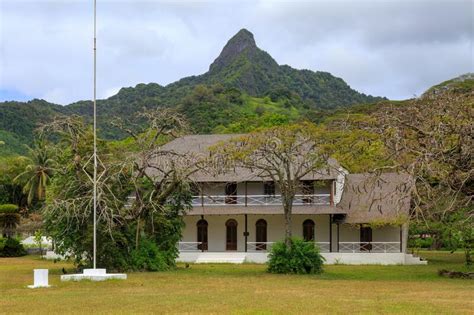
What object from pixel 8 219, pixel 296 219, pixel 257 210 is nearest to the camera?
pixel 257 210

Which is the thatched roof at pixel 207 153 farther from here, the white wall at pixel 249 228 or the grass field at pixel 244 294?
the grass field at pixel 244 294

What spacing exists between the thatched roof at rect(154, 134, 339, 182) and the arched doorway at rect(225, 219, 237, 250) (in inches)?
127

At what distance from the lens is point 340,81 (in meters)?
138

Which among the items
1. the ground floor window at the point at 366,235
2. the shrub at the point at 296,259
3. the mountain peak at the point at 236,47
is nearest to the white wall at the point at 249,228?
the ground floor window at the point at 366,235

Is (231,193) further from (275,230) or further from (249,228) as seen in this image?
(275,230)

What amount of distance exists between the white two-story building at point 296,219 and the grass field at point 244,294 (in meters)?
11.1

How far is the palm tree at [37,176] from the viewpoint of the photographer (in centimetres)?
6388

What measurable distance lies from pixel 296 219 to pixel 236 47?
385ft

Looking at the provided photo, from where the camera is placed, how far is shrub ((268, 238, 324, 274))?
1179 inches

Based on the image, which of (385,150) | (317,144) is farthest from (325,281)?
(317,144)

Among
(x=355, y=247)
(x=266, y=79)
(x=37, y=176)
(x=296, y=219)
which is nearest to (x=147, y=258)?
(x=296, y=219)

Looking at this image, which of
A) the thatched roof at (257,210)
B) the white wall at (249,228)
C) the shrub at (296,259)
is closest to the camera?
the shrub at (296,259)

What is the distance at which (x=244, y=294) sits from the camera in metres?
20.4

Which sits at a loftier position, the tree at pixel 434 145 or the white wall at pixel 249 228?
the tree at pixel 434 145
